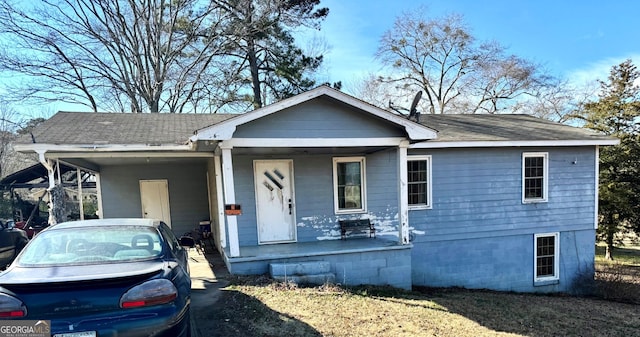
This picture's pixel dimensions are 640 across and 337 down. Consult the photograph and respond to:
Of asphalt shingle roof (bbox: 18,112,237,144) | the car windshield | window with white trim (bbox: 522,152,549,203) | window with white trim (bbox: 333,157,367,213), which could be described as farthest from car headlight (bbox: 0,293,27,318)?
window with white trim (bbox: 522,152,549,203)

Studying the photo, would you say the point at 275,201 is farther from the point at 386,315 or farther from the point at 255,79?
the point at 255,79

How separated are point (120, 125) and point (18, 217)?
10736mm

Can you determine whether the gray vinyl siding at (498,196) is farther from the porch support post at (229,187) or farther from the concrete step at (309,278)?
the porch support post at (229,187)

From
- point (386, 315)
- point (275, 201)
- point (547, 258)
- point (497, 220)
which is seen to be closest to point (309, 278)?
point (386, 315)

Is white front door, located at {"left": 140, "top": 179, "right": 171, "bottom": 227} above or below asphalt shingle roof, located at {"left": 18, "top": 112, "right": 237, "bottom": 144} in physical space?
below

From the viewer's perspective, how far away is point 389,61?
24094 mm

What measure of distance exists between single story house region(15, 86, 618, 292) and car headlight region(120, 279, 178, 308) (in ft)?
10.8

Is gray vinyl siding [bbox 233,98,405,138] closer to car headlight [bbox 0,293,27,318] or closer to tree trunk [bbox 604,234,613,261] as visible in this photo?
car headlight [bbox 0,293,27,318]

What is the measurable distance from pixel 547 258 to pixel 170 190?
1144cm

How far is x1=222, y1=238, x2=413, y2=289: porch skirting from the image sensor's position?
6.39 m

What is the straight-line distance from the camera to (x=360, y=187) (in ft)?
28.0

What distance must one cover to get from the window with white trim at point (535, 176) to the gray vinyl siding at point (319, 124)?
15.6 feet

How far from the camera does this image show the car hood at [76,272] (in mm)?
2646

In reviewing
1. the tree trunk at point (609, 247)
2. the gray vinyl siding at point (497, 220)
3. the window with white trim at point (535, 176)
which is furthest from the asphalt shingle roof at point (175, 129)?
the tree trunk at point (609, 247)
